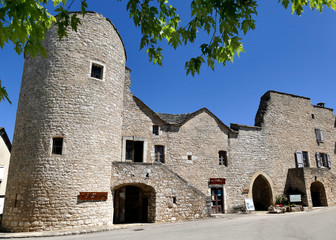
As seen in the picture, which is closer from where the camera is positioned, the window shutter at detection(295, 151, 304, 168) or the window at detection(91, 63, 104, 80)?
the window at detection(91, 63, 104, 80)

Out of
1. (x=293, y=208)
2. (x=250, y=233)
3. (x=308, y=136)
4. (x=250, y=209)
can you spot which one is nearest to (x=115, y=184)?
(x=250, y=233)

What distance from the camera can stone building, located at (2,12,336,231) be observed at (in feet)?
33.8

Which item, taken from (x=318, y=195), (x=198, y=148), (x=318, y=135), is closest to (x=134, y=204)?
(x=198, y=148)

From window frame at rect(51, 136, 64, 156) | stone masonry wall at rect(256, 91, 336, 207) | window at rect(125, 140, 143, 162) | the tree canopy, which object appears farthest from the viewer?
stone masonry wall at rect(256, 91, 336, 207)

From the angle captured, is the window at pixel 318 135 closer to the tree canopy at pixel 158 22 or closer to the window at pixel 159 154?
the window at pixel 159 154

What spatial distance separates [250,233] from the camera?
26.2 ft

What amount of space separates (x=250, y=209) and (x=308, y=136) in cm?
917

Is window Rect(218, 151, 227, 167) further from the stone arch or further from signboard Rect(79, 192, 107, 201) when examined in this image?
signboard Rect(79, 192, 107, 201)

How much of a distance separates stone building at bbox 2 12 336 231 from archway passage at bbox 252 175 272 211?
0.11 metres

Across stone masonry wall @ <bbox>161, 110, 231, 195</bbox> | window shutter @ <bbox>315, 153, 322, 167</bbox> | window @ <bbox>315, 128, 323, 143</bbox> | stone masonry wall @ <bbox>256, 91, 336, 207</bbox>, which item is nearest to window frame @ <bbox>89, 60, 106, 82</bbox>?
stone masonry wall @ <bbox>161, 110, 231, 195</bbox>

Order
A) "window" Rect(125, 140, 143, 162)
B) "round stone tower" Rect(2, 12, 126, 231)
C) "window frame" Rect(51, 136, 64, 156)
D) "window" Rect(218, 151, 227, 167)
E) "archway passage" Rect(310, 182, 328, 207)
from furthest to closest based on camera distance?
1. "archway passage" Rect(310, 182, 328, 207)
2. "window" Rect(218, 151, 227, 167)
3. "window" Rect(125, 140, 143, 162)
4. "window frame" Rect(51, 136, 64, 156)
5. "round stone tower" Rect(2, 12, 126, 231)

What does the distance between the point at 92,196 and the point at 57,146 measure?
2625 mm

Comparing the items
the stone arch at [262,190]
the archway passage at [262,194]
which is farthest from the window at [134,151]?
the archway passage at [262,194]

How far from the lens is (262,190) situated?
18.9 m
